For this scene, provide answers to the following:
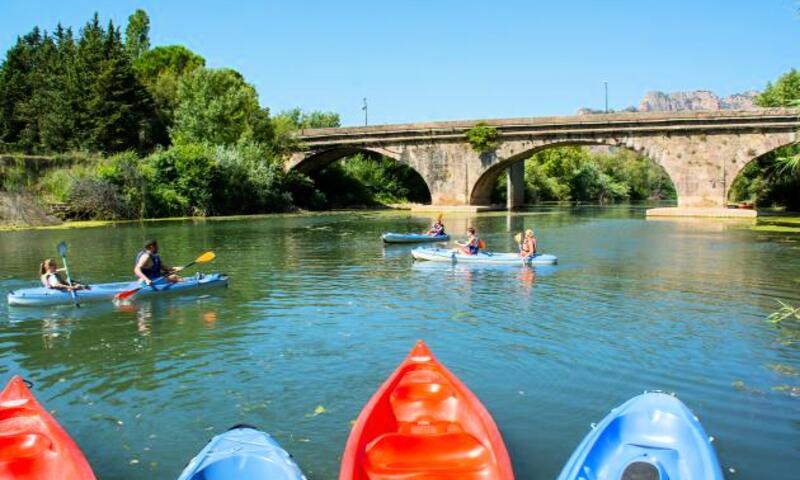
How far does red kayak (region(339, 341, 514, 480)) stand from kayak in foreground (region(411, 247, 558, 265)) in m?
11.8

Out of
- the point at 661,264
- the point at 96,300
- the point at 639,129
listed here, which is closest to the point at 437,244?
the point at 661,264

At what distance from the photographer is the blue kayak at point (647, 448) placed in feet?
16.8

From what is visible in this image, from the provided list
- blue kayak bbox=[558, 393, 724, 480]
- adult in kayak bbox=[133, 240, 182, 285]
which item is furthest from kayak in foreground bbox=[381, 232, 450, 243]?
blue kayak bbox=[558, 393, 724, 480]

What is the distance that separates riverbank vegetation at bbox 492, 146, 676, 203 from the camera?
6675 centimetres

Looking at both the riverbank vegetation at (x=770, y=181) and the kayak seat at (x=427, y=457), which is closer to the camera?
the kayak seat at (x=427, y=457)

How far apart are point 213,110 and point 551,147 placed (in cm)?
2167

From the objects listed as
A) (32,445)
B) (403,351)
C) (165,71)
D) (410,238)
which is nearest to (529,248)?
(410,238)

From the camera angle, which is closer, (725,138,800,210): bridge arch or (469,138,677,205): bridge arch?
(725,138,800,210): bridge arch

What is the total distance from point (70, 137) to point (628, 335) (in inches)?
1728

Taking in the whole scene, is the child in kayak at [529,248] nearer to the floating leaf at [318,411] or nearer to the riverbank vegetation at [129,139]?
the floating leaf at [318,411]

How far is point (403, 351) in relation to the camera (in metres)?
9.81

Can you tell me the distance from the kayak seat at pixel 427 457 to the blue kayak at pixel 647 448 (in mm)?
642

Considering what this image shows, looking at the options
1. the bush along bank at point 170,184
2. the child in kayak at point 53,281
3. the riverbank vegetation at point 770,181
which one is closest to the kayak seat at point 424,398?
the child in kayak at point 53,281

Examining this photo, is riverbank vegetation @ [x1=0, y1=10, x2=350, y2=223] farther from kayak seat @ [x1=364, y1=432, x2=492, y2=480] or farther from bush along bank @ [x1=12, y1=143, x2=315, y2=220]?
kayak seat @ [x1=364, y1=432, x2=492, y2=480]
